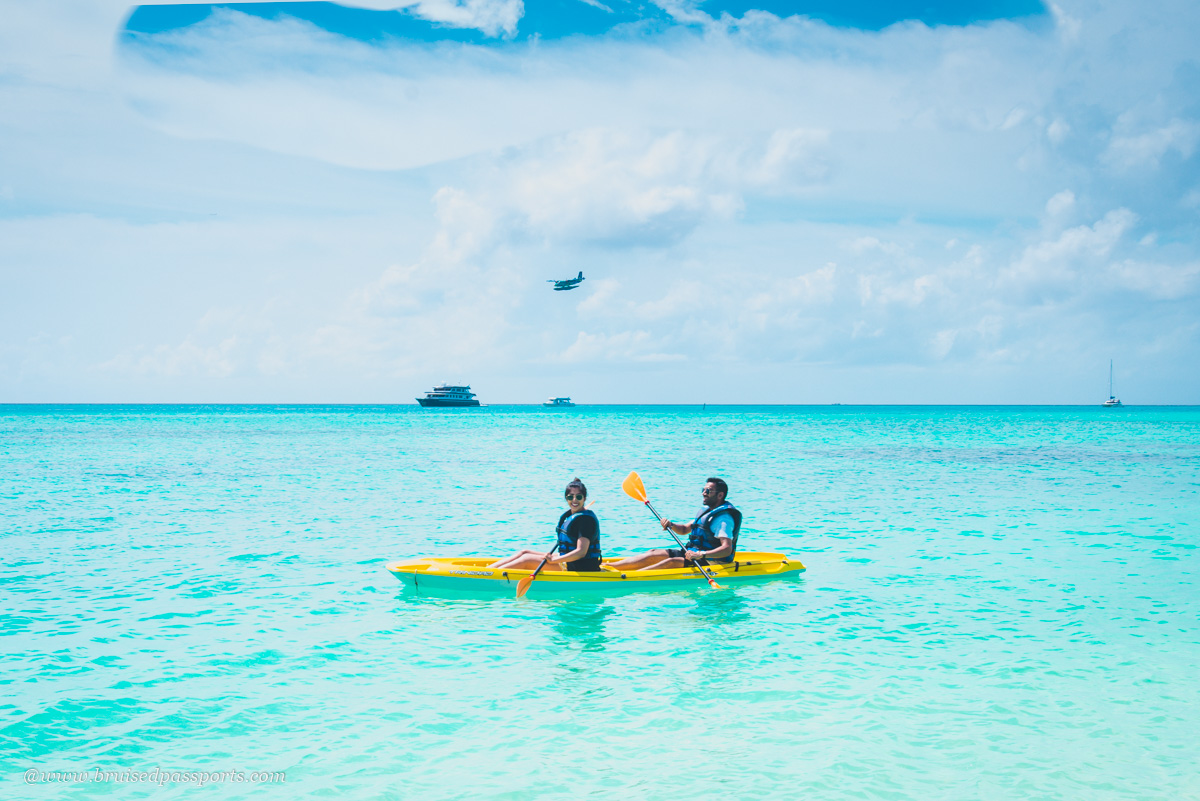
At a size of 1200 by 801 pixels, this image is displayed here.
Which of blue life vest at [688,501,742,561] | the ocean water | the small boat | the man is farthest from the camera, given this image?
blue life vest at [688,501,742,561]

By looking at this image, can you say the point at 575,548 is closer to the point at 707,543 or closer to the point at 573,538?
the point at 573,538

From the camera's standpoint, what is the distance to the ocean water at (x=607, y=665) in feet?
21.0

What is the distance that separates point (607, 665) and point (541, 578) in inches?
109

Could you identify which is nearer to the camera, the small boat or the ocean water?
the ocean water

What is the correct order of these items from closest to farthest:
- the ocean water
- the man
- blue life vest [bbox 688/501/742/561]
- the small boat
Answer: the ocean water, the small boat, the man, blue life vest [bbox 688/501/742/561]

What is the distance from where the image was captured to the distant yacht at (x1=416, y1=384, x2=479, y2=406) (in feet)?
504

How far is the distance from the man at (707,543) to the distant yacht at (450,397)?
144m

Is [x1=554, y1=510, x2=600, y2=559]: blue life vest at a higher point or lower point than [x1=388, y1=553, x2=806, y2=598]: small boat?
higher

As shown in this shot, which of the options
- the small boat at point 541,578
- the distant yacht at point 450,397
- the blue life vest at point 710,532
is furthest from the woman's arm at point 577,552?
the distant yacht at point 450,397

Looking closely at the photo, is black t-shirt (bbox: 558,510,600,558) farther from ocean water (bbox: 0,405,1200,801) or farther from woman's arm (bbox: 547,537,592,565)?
ocean water (bbox: 0,405,1200,801)

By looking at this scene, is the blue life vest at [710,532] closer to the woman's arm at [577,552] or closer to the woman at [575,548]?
the woman at [575,548]

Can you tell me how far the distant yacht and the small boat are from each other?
14349cm

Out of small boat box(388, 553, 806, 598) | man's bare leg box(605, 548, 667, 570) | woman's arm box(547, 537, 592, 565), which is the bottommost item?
small boat box(388, 553, 806, 598)

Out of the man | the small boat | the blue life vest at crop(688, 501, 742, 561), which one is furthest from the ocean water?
the blue life vest at crop(688, 501, 742, 561)
